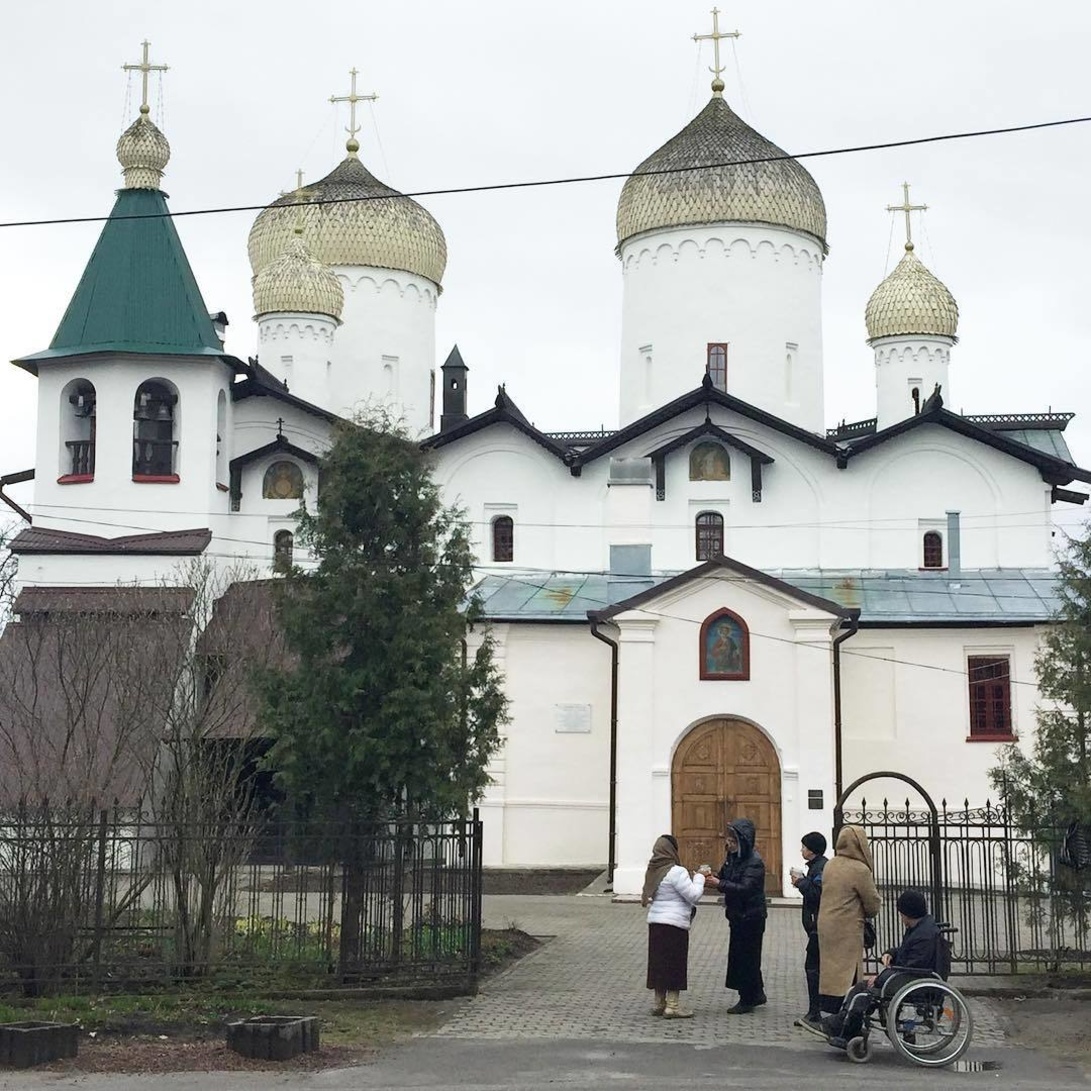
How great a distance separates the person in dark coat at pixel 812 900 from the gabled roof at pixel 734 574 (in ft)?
36.5

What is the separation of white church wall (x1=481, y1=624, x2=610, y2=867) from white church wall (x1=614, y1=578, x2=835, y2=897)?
2851mm

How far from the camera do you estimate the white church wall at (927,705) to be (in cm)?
2494

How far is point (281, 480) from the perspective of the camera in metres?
30.1

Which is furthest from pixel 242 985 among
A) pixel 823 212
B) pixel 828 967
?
pixel 823 212

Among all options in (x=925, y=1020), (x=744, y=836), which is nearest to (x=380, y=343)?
(x=744, y=836)

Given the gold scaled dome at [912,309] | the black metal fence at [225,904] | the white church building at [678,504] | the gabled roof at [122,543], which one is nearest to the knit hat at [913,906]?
the black metal fence at [225,904]

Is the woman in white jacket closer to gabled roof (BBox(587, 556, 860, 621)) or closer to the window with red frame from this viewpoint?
gabled roof (BBox(587, 556, 860, 621))

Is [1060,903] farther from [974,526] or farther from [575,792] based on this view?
[974,526]

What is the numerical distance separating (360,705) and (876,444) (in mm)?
15489

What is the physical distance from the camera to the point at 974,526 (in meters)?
27.6

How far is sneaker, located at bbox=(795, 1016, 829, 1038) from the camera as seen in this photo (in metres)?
11.5

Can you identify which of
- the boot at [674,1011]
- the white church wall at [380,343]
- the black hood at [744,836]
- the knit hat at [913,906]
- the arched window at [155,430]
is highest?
the white church wall at [380,343]

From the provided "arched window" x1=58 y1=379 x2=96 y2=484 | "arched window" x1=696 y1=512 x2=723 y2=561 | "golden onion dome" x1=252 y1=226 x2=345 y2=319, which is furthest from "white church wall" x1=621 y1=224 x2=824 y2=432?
"arched window" x1=58 y1=379 x2=96 y2=484

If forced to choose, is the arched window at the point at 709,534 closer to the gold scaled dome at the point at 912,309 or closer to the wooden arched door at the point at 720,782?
the wooden arched door at the point at 720,782
